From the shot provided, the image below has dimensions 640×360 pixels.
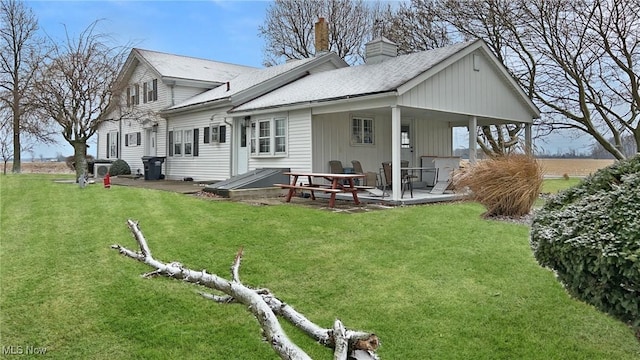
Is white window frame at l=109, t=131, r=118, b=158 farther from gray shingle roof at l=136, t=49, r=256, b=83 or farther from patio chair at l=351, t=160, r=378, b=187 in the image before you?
patio chair at l=351, t=160, r=378, b=187

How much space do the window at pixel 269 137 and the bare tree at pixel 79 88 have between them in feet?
17.9

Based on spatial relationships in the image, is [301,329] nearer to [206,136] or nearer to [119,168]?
[206,136]

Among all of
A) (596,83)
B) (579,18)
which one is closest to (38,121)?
(579,18)

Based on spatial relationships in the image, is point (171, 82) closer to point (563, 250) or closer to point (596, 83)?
point (596, 83)

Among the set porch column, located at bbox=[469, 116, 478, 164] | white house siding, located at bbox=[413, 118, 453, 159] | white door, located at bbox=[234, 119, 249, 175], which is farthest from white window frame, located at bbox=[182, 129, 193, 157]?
porch column, located at bbox=[469, 116, 478, 164]

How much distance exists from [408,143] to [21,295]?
13.0 m

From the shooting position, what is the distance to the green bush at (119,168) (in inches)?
869

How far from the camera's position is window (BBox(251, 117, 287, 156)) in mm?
13923

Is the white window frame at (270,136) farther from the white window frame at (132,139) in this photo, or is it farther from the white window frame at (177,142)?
the white window frame at (132,139)

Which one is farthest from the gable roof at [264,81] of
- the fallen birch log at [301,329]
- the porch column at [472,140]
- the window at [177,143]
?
the fallen birch log at [301,329]

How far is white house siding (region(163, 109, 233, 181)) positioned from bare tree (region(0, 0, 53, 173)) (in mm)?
5180

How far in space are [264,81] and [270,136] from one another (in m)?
3.57

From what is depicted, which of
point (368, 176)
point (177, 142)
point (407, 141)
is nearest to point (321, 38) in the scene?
point (407, 141)

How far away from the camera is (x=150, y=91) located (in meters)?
21.8
